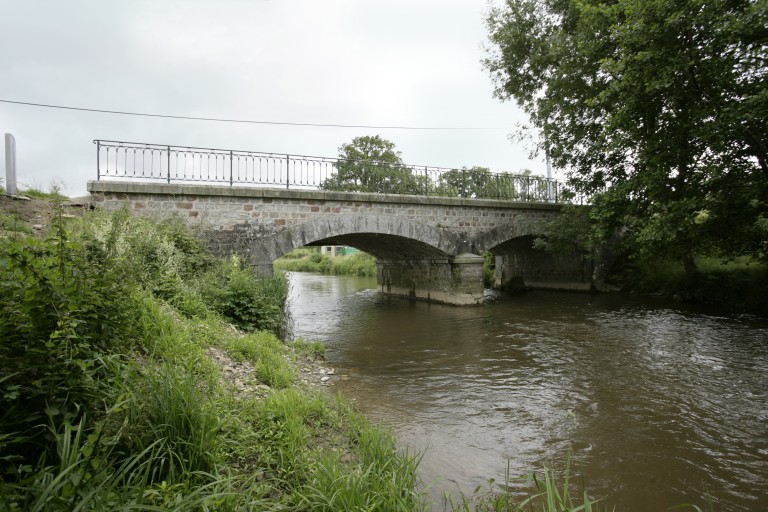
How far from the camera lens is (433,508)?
264cm

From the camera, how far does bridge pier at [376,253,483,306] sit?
12203 mm

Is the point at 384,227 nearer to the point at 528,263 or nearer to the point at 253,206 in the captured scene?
the point at 253,206

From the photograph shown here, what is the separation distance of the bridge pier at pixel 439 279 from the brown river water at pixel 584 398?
2625mm

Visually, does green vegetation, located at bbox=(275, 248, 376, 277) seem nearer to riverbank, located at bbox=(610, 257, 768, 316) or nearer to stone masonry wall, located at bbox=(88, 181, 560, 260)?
stone masonry wall, located at bbox=(88, 181, 560, 260)

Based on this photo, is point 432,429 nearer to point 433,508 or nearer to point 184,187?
point 433,508

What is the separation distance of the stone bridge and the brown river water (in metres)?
2.41

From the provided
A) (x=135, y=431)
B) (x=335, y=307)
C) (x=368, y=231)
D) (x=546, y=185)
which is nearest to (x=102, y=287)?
(x=135, y=431)

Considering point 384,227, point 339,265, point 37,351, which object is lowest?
point 37,351

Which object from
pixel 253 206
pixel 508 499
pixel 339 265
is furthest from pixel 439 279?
pixel 339 265

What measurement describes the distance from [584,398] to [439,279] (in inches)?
336

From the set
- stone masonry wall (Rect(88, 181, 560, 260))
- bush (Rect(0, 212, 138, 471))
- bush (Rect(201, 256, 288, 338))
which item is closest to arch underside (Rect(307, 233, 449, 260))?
stone masonry wall (Rect(88, 181, 560, 260))

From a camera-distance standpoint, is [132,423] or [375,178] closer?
[132,423]

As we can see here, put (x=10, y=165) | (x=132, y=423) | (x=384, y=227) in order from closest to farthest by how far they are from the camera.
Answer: (x=132, y=423) < (x=10, y=165) < (x=384, y=227)

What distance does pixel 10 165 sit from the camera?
7.21m
